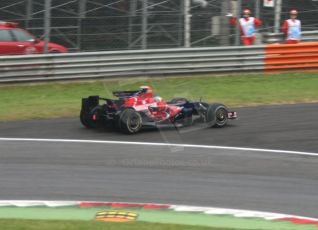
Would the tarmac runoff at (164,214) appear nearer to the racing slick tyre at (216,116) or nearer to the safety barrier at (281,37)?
the racing slick tyre at (216,116)

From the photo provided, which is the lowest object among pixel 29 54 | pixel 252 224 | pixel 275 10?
pixel 252 224

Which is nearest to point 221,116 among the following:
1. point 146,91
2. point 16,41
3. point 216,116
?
point 216,116

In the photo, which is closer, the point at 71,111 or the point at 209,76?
the point at 71,111

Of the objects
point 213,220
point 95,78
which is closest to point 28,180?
point 213,220

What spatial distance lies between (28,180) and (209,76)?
10.5 m

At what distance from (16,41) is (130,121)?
323 inches

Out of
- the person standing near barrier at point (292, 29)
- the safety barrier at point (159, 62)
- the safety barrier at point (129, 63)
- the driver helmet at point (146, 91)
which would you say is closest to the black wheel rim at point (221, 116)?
the driver helmet at point (146, 91)

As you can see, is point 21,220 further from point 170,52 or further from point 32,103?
point 170,52

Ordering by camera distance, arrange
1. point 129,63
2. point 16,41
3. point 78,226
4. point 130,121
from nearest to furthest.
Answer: point 78,226 < point 130,121 < point 129,63 < point 16,41

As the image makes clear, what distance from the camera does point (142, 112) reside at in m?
12.6

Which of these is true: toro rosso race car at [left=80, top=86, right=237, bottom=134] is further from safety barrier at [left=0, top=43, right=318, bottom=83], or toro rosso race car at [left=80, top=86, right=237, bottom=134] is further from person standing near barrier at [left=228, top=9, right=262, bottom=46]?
person standing near barrier at [left=228, top=9, right=262, bottom=46]

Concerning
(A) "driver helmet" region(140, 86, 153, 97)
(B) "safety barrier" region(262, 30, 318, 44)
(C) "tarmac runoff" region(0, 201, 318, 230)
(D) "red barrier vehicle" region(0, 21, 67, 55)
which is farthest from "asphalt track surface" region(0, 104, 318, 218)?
(B) "safety barrier" region(262, 30, 318, 44)

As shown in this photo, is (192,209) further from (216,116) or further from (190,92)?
(216,116)

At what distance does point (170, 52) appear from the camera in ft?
62.0
